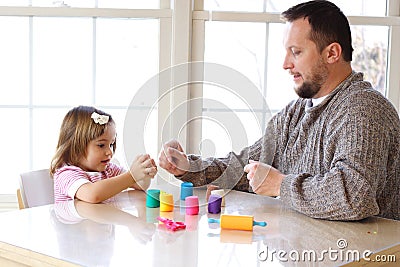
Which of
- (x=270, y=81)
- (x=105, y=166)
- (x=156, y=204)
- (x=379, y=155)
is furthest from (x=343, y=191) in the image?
(x=270, y=81)

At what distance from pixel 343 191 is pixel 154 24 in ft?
4.69

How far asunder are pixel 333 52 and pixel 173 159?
0.62m

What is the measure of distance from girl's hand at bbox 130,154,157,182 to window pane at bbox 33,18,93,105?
1042 mm

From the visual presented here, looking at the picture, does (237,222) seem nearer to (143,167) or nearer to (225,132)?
(143,167)

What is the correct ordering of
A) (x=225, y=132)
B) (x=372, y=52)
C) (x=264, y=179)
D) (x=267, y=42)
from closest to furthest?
(x=264, y=179) → (x=225, y=132) → (x=267, y=42) → (x=372, y=52)

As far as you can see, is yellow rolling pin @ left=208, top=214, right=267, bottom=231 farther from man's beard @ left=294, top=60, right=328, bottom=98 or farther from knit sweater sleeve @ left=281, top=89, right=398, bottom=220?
man's beard @ left=294, top=60, right=328, bottom=98

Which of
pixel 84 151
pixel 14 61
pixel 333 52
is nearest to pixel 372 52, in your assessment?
pixel 333 52

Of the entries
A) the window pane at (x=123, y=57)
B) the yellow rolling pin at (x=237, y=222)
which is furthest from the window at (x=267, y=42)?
the yellow rolling pin at (x=237, y=222)

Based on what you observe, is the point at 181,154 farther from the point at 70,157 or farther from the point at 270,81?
the point at 270,81

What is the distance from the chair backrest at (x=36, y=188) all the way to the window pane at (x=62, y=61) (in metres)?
0.73

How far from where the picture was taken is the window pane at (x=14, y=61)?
2.77 metres

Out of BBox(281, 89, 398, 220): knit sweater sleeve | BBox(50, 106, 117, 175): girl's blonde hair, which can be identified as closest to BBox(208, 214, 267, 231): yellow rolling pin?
BBox(281, 89, 398, 220): knit sweater sleeve

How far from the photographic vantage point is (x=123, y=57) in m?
2.86

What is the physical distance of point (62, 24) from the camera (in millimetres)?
2793
